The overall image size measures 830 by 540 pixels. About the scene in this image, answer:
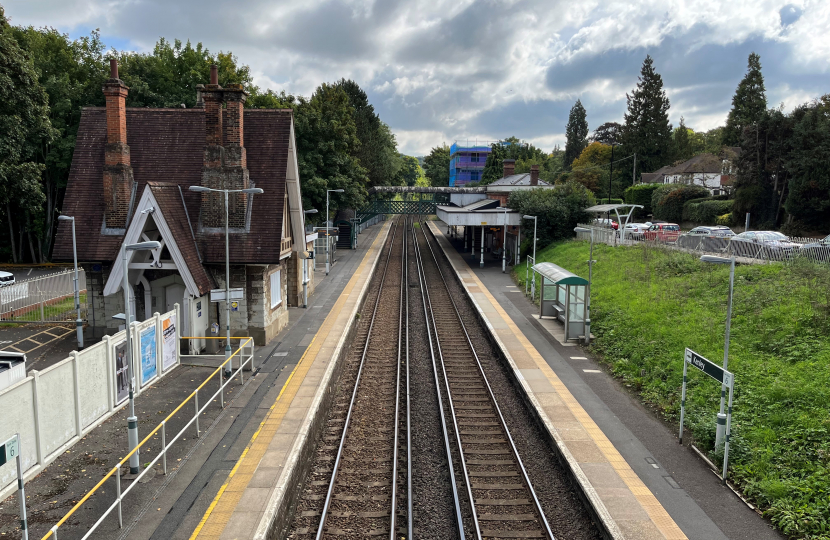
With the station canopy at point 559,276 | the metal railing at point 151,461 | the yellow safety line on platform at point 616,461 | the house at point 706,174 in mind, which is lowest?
the yellow safety line on platform at point 616,461

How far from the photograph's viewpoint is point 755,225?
42719mm

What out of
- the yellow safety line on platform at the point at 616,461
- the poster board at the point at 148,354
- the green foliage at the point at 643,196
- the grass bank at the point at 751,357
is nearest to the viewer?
the yellow safety line on platform at the point at 616,461

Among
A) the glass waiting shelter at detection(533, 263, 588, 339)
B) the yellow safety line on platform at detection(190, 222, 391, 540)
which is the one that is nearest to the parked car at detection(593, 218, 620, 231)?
the glass waiting shelter at detection(533, 263, 588, 339)

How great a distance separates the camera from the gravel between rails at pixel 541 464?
10.1 meters

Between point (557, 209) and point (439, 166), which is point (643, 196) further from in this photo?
point (439, 166)

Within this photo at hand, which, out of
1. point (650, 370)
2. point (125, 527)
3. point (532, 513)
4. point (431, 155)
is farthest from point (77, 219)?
point (431, 155)

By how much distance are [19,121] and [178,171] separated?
16.6 metres

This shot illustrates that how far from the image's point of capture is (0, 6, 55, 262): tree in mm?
29688

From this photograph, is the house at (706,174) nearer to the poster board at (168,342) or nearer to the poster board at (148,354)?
the poster board at (168,342)

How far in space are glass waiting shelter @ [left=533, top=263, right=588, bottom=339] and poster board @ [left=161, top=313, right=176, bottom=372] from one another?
47.2 ft

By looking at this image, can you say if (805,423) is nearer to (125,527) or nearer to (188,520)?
(188,520)

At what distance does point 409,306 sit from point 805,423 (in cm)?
2148

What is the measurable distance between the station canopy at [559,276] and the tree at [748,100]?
44702mm

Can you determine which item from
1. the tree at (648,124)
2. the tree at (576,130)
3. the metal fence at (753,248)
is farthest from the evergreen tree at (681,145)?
the metal fence at (753,248)
